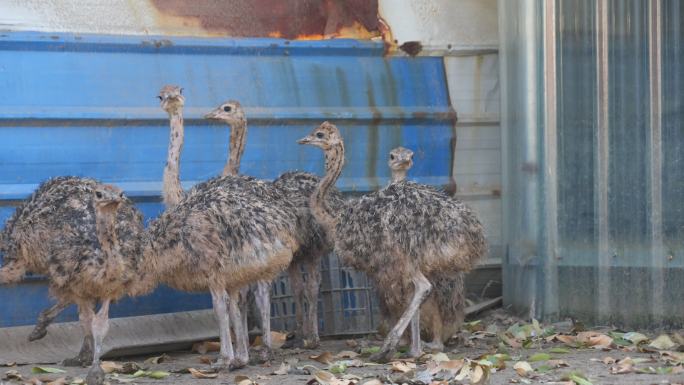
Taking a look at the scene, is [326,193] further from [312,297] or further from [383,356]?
[383,356]

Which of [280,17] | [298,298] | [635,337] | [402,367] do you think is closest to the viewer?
[402,367]

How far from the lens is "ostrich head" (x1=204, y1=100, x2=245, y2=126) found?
364 inches

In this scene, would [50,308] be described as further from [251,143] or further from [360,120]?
[360,120]

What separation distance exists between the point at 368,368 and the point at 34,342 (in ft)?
7.13

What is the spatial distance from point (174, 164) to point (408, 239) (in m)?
1.69

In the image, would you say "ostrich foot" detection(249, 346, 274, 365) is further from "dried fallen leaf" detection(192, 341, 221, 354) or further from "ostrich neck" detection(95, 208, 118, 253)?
"ostrich neck" detection(95, 208, 118, 253)

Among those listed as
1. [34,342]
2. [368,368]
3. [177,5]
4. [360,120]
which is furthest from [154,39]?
[368,368]

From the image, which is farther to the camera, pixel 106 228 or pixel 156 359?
pixel 156 359

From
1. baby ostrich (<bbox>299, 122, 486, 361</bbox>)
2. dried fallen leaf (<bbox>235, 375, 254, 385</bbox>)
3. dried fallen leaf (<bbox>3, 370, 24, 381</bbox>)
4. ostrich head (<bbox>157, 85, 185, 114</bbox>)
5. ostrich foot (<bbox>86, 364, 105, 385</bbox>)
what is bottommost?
dried fallen leaf (<bbox>235, 375, 254, 385</bbox>)

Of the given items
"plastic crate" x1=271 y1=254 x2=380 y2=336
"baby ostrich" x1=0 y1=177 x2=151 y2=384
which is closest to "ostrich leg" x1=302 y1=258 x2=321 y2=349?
"plastic crate" x1=271 y1=254 x2=380 y2=336

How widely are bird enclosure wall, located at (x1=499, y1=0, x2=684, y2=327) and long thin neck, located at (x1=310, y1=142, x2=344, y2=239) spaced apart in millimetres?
1559

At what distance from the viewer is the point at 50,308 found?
882 centimetres

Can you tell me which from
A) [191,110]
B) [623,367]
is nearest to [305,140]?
[191,110]

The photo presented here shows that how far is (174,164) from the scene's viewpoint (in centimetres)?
902
